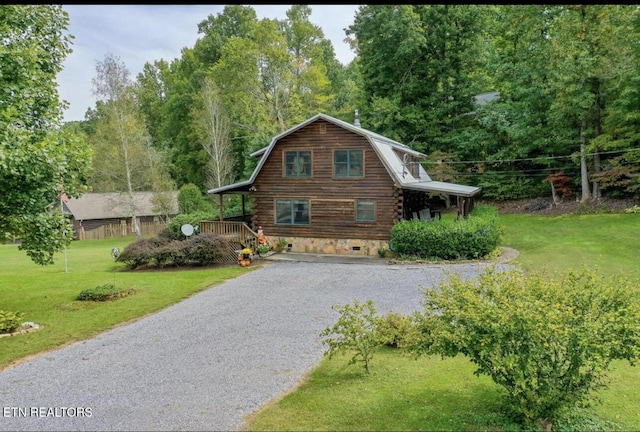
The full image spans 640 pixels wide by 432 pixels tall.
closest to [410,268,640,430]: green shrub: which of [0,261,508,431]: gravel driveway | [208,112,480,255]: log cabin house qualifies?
[0,261,508,431]: gravel driveway

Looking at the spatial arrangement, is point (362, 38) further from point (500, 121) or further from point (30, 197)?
point (30, 197)

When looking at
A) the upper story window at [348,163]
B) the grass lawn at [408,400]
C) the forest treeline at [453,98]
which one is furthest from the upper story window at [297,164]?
the grass lawn at [408,400]

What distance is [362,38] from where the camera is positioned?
2942cm

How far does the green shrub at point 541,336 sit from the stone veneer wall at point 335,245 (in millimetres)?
11460

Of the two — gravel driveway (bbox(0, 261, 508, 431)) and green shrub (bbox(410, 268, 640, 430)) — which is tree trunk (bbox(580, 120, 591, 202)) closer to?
gravel driveway (bbox(0, 261, 508, 431))

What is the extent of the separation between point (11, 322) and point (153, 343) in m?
3.49

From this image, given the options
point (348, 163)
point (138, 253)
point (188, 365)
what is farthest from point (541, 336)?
point (138, 253)

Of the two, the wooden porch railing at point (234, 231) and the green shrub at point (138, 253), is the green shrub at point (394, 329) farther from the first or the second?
the green shrub at point (138, 253)

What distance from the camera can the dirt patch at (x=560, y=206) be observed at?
68.2 feet

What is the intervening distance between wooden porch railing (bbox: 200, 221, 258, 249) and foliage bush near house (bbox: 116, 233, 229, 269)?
1.07 m

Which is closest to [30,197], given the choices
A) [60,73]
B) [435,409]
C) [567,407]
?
[60,73]

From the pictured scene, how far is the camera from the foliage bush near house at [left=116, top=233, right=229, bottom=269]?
1534 centimetres

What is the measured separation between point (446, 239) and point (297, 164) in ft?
22.8

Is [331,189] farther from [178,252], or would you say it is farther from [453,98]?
[453,98]
